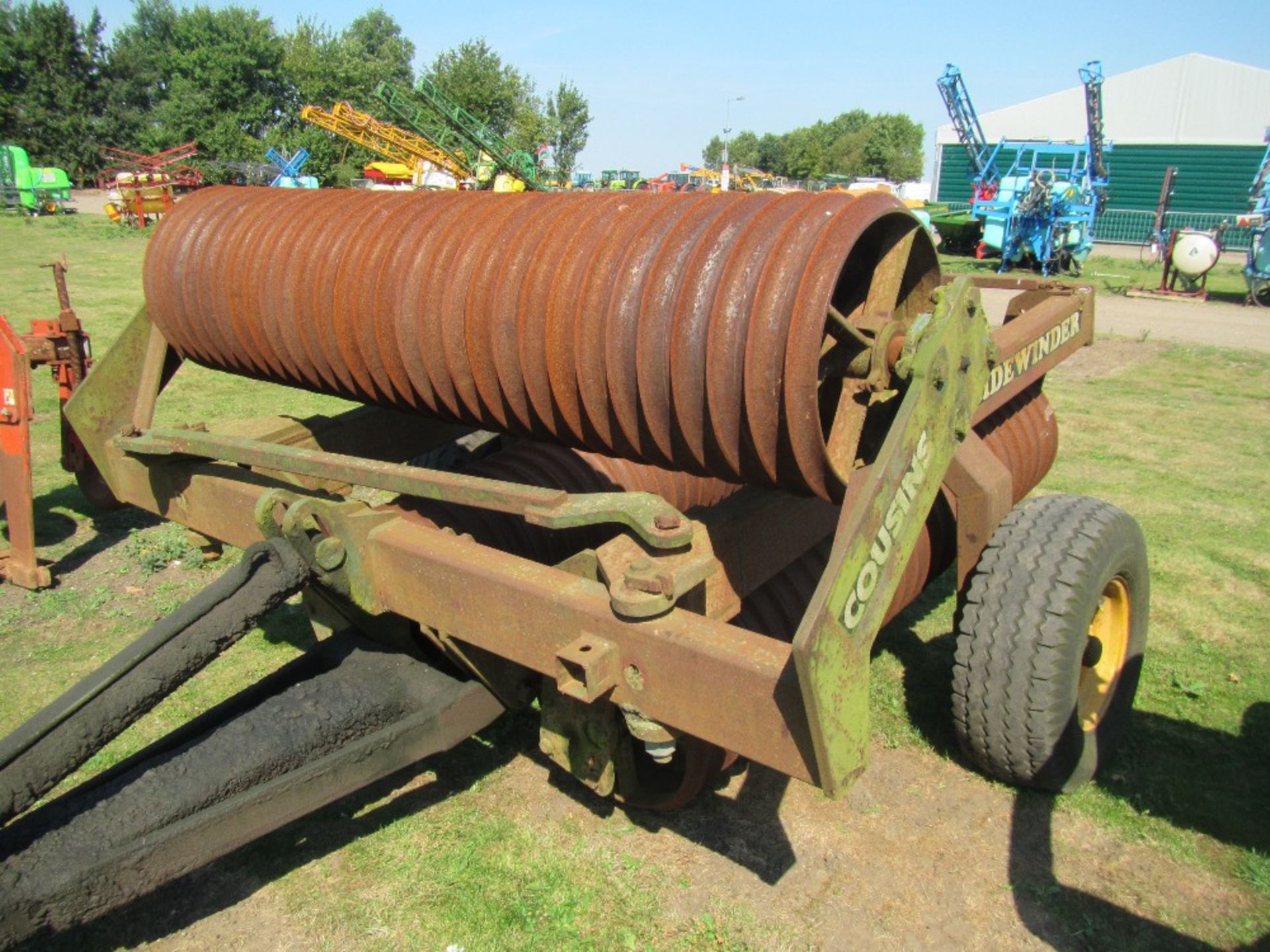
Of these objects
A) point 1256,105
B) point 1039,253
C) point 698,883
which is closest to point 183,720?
point 698,883

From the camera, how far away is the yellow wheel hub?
10.2 feet

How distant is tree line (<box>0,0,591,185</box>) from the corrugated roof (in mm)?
22186

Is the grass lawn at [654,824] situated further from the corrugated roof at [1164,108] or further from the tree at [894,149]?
the tree at [894,149]

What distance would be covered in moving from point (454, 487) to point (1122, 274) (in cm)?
2056

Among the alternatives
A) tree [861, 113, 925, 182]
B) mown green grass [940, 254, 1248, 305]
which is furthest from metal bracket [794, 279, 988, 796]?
tree [861, 113, 925, 182]

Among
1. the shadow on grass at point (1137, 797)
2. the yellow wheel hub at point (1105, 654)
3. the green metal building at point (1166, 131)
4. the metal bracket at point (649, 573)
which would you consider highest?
the green metal building at point (1166, 131)

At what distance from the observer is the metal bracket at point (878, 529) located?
173 centimetres

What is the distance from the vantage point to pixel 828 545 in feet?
10.8

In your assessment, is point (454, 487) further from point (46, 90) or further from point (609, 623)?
point (46, 90)

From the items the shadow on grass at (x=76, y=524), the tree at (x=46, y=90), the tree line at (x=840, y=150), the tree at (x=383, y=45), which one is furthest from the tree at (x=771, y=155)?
the shadow on grass at (x=76, y=524)

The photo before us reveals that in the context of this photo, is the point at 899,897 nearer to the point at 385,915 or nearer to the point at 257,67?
the point at 385,915

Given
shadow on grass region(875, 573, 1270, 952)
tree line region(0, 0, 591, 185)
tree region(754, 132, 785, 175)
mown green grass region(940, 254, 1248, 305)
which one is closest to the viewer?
shadow on grass region(875, 573, 1270, 952)

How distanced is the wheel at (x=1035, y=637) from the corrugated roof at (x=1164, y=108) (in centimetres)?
3912

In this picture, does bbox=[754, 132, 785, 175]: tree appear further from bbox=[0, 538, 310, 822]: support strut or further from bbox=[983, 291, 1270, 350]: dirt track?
bbox=[0, 538, 310, 822]: support strut
